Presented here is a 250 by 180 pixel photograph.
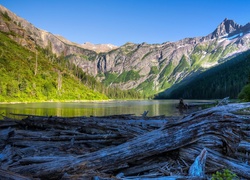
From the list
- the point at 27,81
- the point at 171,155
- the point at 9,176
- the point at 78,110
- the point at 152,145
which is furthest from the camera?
the point at 27,81

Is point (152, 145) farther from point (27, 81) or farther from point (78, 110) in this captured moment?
point (27, 81)

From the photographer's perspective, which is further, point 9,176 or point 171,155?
point 171,155

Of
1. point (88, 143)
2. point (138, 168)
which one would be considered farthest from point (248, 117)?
point (88, 143)

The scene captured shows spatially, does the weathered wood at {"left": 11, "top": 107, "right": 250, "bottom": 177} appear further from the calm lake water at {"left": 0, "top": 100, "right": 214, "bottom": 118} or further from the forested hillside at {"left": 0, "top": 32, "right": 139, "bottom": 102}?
the forested hillside at {"left": 0, "top": 32, "right": 139, "bottom": 102}

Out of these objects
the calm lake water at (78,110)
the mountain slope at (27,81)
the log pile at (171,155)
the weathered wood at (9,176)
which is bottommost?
the calm lake water at (78,110)

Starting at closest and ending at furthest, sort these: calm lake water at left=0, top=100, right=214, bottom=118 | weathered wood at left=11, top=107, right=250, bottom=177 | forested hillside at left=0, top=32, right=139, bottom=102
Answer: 1. weathered wood at left=11, top=107, right=250, bottom=177
2. calm lake water at left=0, top=100, right=214, bottom=118
3. forested hillside at left=0, top=32, right=139, bottom=102

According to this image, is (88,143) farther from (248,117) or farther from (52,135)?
(248,117)

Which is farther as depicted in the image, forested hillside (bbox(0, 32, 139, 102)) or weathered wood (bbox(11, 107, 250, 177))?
forested hillside (bbox(0, 32, 139, 102))

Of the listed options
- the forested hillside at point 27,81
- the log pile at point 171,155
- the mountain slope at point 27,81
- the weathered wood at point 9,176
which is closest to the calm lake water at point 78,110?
the forested hillside at point 27,81

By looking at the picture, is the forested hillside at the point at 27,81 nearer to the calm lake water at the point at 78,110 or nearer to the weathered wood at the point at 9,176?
the calm lake water at the point at 78,110

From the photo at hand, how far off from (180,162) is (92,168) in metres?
2.79

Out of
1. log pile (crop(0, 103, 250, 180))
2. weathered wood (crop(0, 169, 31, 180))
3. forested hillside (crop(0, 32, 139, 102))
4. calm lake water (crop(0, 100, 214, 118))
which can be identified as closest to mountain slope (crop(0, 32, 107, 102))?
forested hillside (crop(0, 32, 139, 102))

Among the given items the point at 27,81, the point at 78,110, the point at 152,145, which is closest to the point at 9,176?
the point at 152,145

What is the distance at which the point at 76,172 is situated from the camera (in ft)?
23.6
